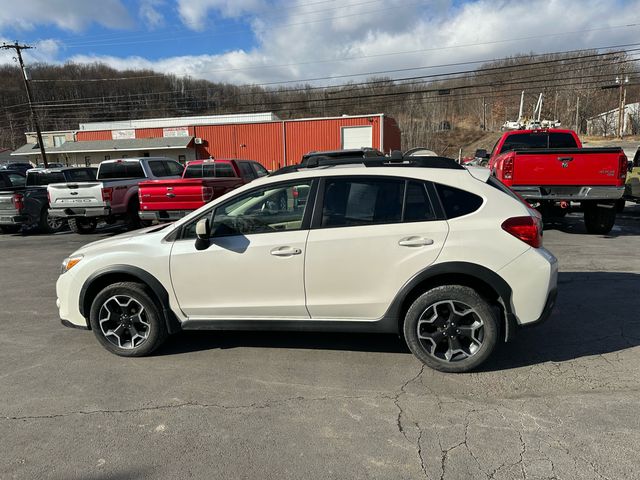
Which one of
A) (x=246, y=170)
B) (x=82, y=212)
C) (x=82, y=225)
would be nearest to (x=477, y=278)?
(x=82, y=212)

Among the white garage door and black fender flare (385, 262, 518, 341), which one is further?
the white garage door

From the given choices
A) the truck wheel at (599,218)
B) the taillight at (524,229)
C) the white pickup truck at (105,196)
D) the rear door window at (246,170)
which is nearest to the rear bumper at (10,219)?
the white pickup truck at (105,196)

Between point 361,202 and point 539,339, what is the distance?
7.31ft

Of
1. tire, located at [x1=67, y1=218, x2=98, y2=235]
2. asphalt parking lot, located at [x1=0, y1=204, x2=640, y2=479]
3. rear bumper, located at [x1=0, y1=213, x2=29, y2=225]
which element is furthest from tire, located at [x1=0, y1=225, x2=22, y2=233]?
asphalt parking lot, located at [x1=0, y1=204, x2=640, y2=479]

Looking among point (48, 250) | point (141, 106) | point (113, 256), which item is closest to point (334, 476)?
point (113, 256)

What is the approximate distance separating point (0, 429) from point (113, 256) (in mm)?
1501

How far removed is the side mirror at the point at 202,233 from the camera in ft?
11.6

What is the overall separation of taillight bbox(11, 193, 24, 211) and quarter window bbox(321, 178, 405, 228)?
37.9ft

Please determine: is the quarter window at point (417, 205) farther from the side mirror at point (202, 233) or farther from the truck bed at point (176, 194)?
the truck bed at point (176, 194)

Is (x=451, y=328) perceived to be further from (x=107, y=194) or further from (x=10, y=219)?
(x=10, y=219)

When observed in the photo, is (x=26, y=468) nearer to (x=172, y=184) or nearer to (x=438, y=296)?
(x=438, y=296)

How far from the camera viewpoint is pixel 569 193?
8.55m

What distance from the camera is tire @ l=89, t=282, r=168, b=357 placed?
3.88 metres

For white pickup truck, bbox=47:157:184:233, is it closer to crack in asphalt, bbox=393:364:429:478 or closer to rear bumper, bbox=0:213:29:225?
rear bumper, bbox=0:213:29:225
